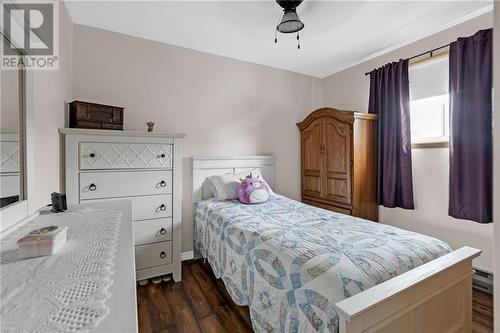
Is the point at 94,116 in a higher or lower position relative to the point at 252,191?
higher

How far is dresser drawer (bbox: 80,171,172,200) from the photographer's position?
1.95 metres

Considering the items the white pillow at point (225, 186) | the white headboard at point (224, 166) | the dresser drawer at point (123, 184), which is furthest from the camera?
the white headboard at point (224, 166)

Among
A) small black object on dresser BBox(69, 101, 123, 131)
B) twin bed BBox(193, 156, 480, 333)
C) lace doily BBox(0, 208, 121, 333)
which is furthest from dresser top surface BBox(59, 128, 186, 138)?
lace doily BBox(0, 208, 121, 333)

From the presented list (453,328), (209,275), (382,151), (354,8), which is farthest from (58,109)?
(382,151)

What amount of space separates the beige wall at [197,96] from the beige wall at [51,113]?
297 millimetres

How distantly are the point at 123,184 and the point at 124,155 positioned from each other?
0.26 metres

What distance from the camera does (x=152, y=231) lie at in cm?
220

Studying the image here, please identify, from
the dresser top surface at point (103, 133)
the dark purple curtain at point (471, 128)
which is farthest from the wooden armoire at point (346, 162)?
the dresser top surface at point (103, 133)

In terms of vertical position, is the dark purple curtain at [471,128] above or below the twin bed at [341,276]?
above

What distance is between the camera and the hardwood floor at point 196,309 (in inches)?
65.7

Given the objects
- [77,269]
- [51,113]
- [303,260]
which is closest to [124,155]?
[51,113]

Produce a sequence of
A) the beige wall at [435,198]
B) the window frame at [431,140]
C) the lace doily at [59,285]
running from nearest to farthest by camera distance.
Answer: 1. the lace doily at [59,285]
2. the beige wall at [435,198]
3. the window frame at [431,140]

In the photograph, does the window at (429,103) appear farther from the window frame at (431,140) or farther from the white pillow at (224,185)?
the white pillow at (224,185)

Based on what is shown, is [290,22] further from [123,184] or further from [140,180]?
[123,184]
